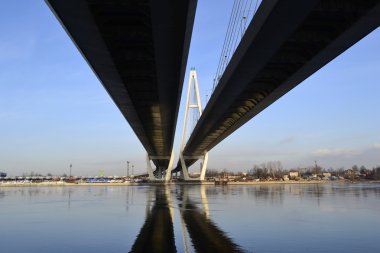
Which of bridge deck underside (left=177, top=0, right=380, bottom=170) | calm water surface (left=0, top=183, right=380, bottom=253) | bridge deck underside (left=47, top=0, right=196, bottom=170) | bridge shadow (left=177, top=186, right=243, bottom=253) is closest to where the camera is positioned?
bridge shadow (left=177, top=186, right=243, bottom=253)

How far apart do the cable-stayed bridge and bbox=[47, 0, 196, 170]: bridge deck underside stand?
0.13ft

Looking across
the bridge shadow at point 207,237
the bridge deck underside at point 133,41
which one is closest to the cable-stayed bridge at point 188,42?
the bridge deck underside at point 133,41

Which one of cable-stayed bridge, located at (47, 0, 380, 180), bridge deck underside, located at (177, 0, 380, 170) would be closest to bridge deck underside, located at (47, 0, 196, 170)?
cable-stayed bridge, located at (47, 0, 380, 180)

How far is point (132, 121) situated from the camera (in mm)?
43375

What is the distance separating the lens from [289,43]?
18906 millimetres

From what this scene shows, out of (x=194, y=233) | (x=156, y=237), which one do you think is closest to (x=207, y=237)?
(x=194, y=233)

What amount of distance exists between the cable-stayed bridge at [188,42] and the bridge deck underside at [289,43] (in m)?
0.04

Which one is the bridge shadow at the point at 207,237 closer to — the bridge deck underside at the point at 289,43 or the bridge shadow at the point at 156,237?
the bridge shadow at the point at 156,237

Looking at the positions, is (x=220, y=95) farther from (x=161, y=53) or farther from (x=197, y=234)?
(x=197, y=234)

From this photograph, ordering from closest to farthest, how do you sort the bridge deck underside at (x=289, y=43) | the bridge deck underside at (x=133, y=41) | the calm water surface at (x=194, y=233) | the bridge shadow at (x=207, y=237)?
the bridge shadow at (x=207, y=237) < the calm water surface at (x=194, y=233) < the bridge deck underside at (x=133, y=41) < the bridge deck underside at (x=289, y=43)

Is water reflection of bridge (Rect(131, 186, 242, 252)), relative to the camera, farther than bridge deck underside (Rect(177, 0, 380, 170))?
No

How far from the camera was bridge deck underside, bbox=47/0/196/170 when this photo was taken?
1401 centimetres

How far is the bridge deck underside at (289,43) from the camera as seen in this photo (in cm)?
1470

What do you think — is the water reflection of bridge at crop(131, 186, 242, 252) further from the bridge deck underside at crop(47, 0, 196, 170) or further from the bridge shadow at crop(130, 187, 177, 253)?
the bridge deck underside at crop(47, 0, 196, 170)
